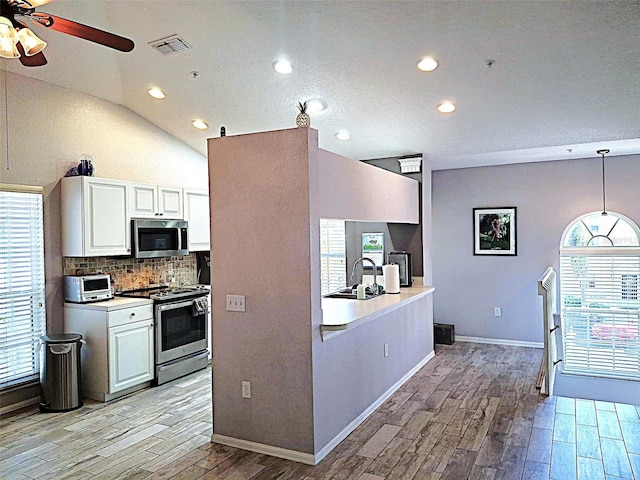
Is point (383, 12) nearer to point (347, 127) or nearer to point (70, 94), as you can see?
point (347, 127)

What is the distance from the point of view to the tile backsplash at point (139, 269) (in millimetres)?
4863

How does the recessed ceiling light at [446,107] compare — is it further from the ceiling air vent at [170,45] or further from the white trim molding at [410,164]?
the ceiling air vent at [170,45]

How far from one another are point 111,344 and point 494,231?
507 cm

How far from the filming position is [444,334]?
6770 mm

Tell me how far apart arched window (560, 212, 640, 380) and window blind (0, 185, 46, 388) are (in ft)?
20.1

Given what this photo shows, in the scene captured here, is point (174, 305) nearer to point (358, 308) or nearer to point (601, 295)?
point (358, 308)

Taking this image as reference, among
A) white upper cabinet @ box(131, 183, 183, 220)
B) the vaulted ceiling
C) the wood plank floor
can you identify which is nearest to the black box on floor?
the wood plank floor

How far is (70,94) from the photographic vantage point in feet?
15.6

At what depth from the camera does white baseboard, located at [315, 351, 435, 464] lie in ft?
11.0

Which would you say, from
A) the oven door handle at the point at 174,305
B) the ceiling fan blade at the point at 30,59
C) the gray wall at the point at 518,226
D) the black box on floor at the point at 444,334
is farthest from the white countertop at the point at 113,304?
the gray wall at the point at 518,226

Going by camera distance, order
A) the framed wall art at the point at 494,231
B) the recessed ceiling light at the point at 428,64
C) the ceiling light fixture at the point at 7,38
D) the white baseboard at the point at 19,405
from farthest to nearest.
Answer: the framed wall art at the point at 494,231 < the white baseboard at the point at 19,405 < the recessed ceiling light at the point at 428,64 < the ceiling light fixture at the point at 7,38

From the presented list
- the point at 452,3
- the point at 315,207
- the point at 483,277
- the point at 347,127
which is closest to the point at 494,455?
the point at 315,207

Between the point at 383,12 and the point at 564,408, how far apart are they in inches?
140

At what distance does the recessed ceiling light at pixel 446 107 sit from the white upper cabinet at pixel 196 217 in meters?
2.98
